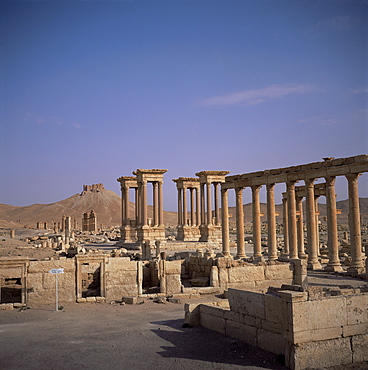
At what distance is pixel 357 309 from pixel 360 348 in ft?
2.76

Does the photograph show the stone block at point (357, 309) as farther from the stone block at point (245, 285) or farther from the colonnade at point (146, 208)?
the colonnade at point (146, 208)

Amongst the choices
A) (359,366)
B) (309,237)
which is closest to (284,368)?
(359,366)

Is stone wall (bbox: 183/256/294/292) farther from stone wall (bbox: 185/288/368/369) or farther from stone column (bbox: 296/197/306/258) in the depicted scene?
stone column (bbox: 296/197/306/258)

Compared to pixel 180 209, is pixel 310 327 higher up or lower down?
lower down

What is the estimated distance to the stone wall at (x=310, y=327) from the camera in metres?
Answer: 9.11

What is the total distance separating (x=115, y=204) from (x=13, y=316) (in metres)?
165

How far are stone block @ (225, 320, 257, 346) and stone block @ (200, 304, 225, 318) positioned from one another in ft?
1.49

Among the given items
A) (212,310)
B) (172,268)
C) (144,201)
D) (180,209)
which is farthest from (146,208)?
(212,310)

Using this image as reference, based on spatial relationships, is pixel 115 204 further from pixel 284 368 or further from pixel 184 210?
pixel 284 368

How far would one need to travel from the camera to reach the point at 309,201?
27.4 metres

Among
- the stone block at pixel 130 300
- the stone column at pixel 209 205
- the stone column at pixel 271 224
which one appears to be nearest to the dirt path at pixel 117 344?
the stone block at pixel 130 300

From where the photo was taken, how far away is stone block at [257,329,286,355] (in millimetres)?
9688

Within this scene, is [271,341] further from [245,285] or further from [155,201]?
[155,201]

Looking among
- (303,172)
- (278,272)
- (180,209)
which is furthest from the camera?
(180,209)
